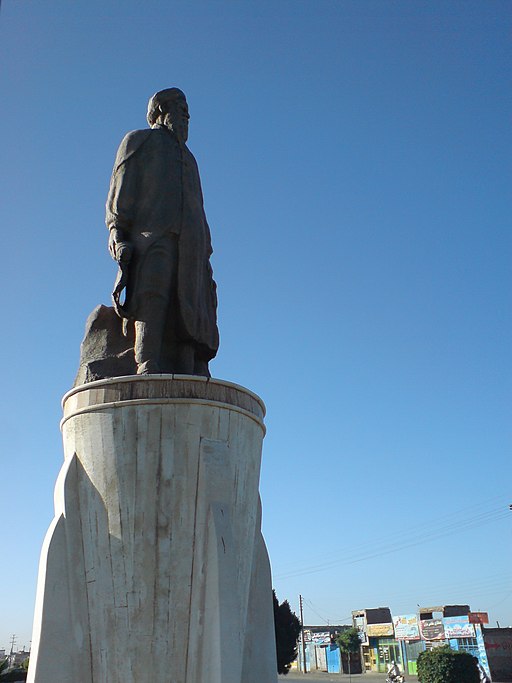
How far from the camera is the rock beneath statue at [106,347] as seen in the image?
332 inches

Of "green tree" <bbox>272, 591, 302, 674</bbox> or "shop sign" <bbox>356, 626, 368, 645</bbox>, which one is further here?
"shop sign" <bbox>356, 626, 368, 645</bbox>

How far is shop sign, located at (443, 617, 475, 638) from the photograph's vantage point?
42.0m

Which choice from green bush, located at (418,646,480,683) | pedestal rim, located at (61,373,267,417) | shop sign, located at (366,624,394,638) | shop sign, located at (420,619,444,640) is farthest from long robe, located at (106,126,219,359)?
shop sign, located at (366,624,394,638)

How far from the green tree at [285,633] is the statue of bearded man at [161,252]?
3021 cm

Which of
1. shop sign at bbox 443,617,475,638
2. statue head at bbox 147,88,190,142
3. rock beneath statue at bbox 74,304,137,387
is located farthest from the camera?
shop sign at bbox 443,617,475,638

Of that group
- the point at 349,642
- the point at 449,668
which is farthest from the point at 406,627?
the point at 449,668

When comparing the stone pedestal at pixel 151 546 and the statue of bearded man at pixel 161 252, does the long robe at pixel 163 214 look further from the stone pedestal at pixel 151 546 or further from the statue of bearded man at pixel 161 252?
the stone pedestal at pixel 151 546

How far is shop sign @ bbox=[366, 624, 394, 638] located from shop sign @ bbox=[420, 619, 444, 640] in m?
4.08

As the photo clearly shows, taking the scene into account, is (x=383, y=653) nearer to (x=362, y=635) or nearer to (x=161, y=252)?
(x=362, y=635)

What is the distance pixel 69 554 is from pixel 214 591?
5.46 feet

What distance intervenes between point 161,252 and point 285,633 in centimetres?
3257

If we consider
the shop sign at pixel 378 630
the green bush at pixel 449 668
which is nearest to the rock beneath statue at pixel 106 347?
the green bush at pixel 449 668

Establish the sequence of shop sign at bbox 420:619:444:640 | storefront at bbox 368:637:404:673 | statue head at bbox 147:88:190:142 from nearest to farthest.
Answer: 1. statue head at bbox 147:88:190:142
2. shop sign at bbox 420:619:444:640
3. storefront at bbox 368:637:404:673

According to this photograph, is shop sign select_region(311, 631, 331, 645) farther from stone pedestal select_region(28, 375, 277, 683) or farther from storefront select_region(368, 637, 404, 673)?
stone pedestal select_region(28, 375, 277, 683)
